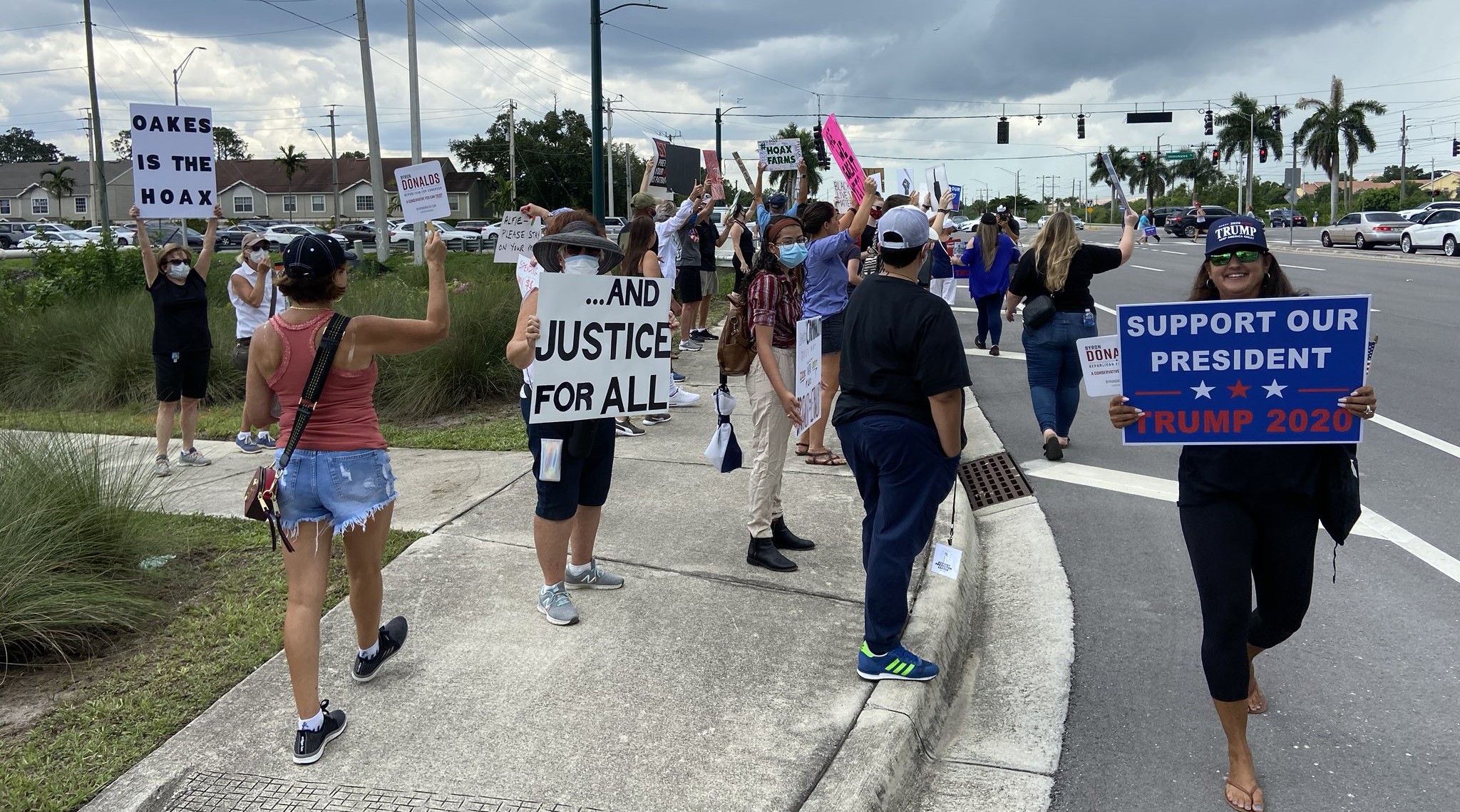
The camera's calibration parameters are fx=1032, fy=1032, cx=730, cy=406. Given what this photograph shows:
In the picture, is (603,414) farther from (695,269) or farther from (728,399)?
(695,269)

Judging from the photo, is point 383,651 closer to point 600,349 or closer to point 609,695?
point 609,695

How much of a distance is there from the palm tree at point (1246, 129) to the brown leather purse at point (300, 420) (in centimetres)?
8236

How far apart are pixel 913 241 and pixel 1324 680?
2.43m

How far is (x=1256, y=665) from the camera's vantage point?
14.0ft

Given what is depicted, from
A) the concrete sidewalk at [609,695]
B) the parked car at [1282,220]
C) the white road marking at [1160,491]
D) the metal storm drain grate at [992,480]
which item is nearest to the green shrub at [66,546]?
the concrete sidewalk at [609,695]

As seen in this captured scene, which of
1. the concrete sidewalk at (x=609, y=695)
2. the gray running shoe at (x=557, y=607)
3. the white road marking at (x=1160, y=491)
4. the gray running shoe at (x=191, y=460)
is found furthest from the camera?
the gray running shoe at (x=191, y=460)

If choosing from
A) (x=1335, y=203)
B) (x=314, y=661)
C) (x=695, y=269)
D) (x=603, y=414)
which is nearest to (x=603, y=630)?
(x=603, y=414)

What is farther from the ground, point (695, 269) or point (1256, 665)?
point (695, 269)

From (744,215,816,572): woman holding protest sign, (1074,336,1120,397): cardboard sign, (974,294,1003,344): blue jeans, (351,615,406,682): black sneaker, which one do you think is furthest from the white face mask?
(974,294,1003,344): blue jeans

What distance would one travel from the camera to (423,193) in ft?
22.1

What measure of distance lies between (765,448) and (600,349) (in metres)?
1.25

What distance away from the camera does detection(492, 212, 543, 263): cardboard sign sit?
8.44 meters

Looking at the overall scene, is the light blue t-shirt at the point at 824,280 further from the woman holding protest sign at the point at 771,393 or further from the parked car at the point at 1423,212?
the parked car at the point at 1423,212

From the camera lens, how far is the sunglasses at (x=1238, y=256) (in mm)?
3449
